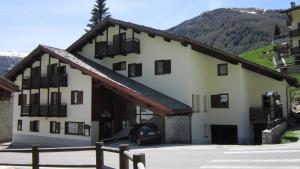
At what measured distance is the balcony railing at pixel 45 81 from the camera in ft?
114

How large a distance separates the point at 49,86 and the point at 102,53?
5.96 m

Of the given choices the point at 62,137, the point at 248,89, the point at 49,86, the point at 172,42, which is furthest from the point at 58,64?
the point at 248,89

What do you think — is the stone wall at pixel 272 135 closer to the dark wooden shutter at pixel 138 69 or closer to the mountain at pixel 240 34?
the dark wooden shutter at pixel 138 69

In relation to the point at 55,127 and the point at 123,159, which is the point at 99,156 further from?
the point at 55,127

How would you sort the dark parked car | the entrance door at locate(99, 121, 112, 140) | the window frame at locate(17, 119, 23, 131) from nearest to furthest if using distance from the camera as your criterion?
the dark parked car < the entrance door at locate(99, 121, 112, 140) < the window frame at locate(17, 119, 23, 131)

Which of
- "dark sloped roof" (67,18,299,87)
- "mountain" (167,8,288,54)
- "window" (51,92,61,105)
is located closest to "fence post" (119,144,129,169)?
"dark sloped roof" (67,18,299,87)

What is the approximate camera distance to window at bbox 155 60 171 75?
33003 millimetres

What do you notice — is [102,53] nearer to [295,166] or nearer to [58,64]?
[58,64]

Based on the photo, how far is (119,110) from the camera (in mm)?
35531

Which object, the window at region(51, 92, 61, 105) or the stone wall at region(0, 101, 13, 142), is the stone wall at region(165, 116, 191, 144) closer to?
the window at region(51, 92, 61, 105)

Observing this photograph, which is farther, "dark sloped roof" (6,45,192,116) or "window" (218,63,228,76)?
"window" (218,63,228,76)

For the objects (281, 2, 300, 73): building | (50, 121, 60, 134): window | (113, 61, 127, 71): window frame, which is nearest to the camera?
(50, 121, 60, 134): window

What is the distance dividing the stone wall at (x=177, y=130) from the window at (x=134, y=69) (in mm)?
7284

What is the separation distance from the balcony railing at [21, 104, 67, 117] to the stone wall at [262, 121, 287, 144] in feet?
60.2
